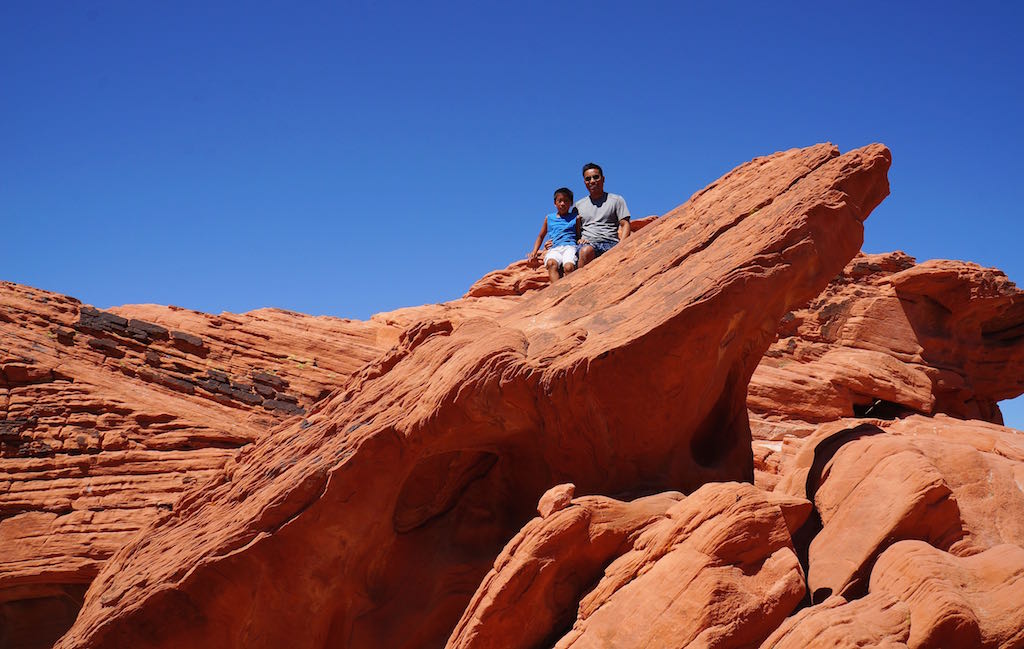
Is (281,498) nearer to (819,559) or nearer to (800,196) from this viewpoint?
(819,559)

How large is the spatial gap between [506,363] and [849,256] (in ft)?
11.9

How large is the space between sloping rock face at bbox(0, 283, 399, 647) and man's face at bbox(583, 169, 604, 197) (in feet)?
16.0

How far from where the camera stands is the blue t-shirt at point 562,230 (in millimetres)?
11273

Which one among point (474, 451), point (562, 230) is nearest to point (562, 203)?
point (562, 230)

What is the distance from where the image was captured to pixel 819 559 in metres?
6.70

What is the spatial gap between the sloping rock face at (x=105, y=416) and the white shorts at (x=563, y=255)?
3897 millimetres

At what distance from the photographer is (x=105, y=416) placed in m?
12.4

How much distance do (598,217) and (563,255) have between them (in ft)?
2.20

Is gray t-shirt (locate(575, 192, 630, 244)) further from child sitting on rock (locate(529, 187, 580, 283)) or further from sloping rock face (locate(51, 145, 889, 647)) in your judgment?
sloping rock face (locate(51, 145, 889, 647))

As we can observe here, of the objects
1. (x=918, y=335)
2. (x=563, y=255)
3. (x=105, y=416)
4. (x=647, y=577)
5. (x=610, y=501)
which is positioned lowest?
(x=647, y=577)

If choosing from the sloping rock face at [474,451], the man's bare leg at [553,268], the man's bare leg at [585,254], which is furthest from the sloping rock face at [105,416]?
the man's bare leg at [585,254]

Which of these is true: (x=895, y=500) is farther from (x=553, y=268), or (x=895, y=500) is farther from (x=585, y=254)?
(x=553, y=268)

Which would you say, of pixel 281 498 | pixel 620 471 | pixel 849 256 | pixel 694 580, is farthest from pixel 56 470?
pixel 849 256

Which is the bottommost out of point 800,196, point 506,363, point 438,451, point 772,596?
point 772,596
